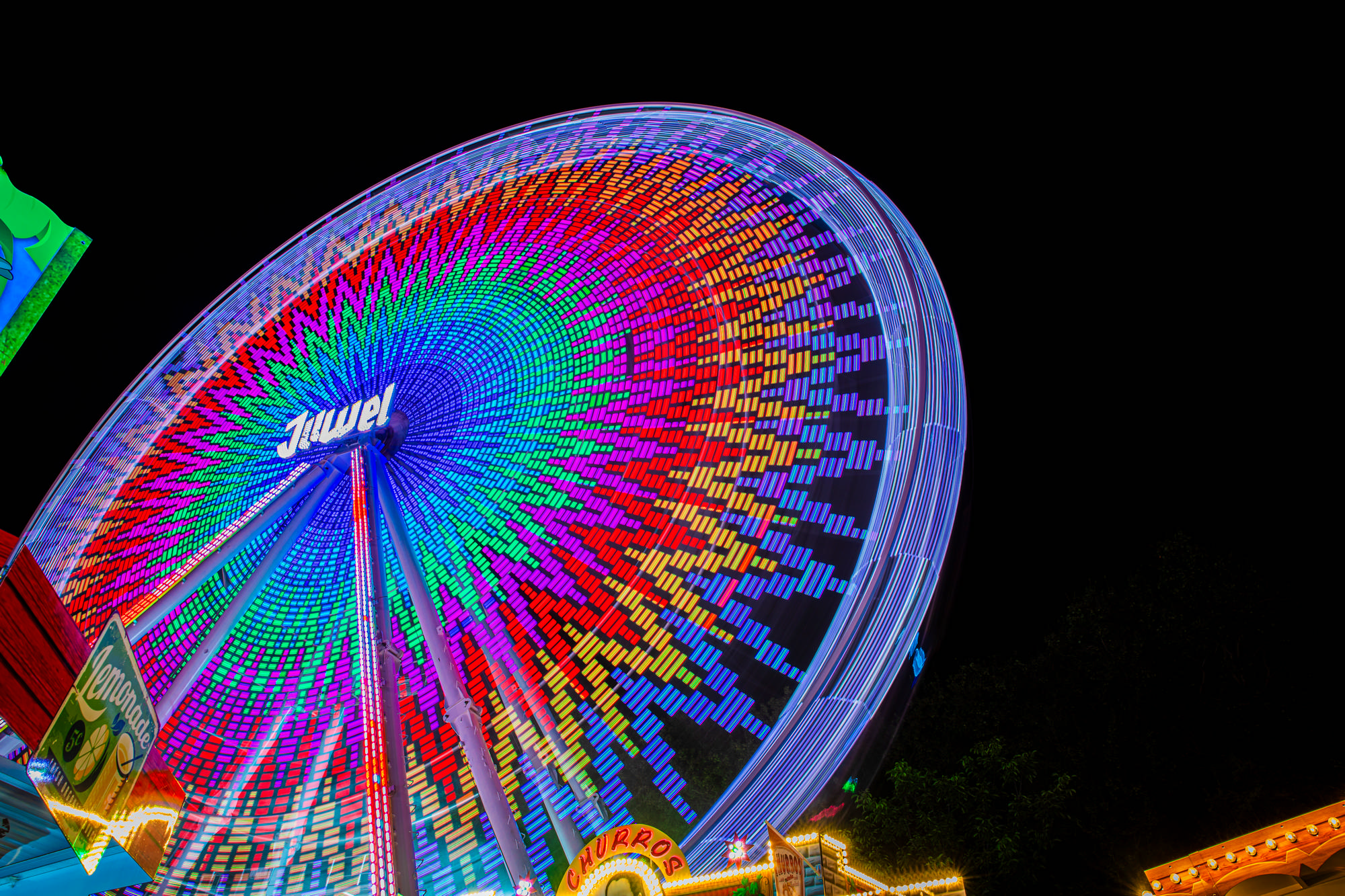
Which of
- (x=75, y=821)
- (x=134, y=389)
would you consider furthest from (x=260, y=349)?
(x=75, y=821)

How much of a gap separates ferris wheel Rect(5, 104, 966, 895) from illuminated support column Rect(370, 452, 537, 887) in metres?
0.40

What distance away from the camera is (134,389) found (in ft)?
40.2

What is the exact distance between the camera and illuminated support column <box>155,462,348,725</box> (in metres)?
11.3

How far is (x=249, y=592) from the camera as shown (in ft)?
41.2

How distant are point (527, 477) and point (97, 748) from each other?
8.10 metres

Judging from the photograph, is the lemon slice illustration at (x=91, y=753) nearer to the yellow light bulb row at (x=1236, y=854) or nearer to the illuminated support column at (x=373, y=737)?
the illuminated support column at (x=373, y=737)

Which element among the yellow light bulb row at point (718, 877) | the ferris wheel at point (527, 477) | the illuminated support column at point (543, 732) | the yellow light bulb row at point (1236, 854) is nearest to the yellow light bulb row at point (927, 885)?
the yellow light bulb row at point (718, 877)

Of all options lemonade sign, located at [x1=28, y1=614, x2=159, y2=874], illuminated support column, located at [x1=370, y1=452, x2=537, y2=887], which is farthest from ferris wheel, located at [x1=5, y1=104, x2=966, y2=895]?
lemonade sign, located at [x1=28, y1=614, x2=159, y2=874]

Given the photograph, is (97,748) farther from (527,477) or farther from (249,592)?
(527,477)

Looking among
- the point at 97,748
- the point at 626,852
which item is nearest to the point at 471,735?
the point at 626,852

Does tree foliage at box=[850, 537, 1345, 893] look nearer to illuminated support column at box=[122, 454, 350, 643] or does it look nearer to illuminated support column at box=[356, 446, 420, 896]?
illuminated support column at box=[356, 446, 420, 896]

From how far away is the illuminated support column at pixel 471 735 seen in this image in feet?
25.5

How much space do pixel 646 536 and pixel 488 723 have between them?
4370 millimetres

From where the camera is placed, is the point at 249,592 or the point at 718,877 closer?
the point at 718,877
